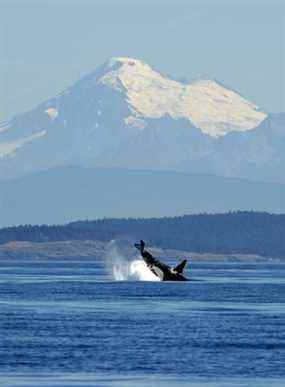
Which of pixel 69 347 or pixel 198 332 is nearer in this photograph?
pixel 69 347

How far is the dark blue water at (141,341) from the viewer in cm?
9219

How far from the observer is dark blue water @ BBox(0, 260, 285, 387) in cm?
9219

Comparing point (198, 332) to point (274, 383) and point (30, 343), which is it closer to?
point (30, 343)

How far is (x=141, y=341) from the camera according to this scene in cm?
11138

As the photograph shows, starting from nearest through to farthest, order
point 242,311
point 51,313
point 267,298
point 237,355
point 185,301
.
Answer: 1. point 237,355
2. point 51,313
3. point 242,311
4. point 185,301
5. point 267,298

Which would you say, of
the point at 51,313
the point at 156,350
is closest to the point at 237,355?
the point at 156,350

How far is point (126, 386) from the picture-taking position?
289 feet

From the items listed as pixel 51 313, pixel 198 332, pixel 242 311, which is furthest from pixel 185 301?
A: pixel 198 332

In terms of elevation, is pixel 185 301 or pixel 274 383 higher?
pixel 185 301

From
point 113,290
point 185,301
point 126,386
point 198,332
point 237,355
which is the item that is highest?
point 113,290

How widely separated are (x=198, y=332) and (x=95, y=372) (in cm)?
2753

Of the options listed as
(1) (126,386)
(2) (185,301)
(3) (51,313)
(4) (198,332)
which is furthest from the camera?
(2) (185,301)

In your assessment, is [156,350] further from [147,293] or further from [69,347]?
[147,293]

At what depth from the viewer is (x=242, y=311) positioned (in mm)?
149375
